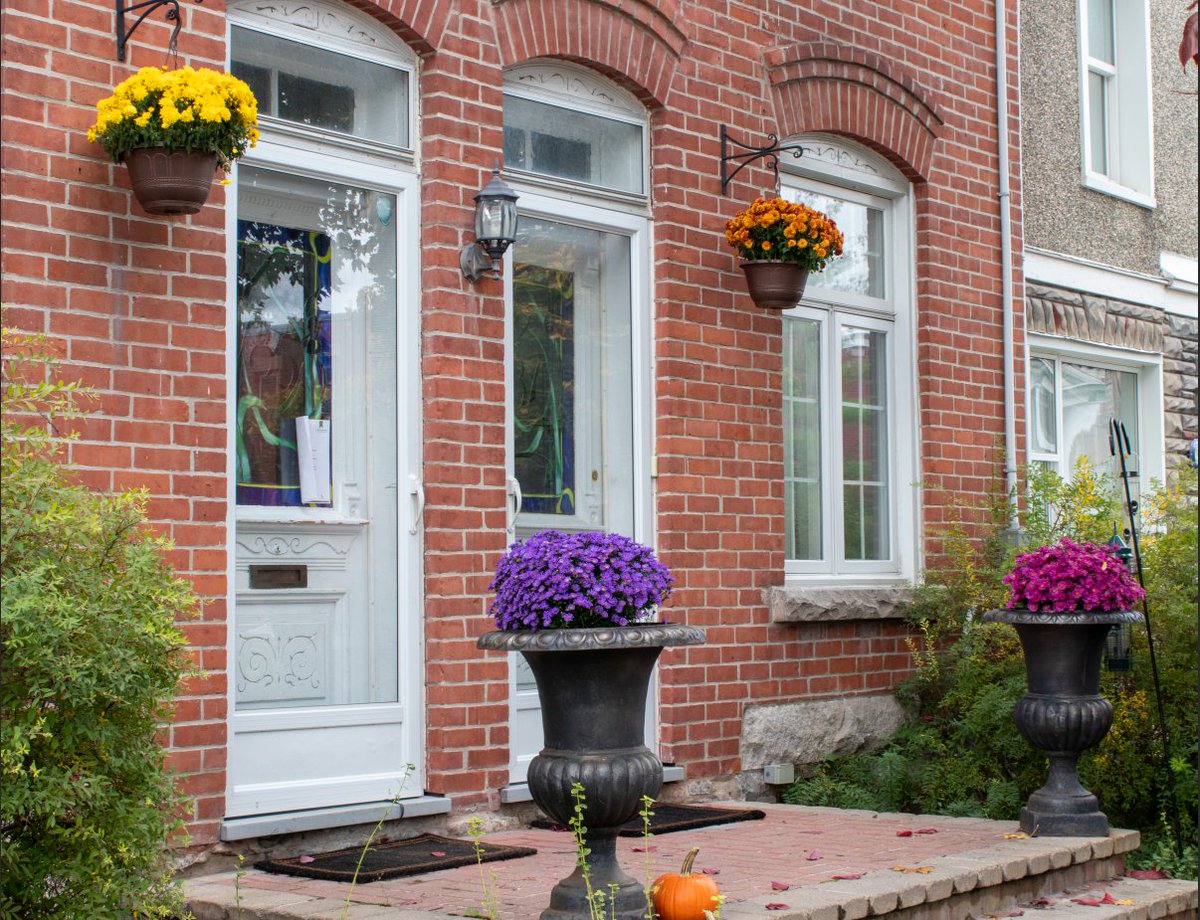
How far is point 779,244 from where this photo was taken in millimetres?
7508

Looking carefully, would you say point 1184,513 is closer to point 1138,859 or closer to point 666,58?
point 1138,859

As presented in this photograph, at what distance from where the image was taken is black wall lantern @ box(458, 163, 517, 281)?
6391 millimetres

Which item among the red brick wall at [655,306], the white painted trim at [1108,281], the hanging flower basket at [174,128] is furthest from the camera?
the white painted trim at [1108,281]

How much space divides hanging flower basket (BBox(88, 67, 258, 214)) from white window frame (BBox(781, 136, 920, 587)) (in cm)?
378

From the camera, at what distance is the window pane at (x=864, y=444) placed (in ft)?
28.3

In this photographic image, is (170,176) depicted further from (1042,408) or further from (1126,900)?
(1042,408)

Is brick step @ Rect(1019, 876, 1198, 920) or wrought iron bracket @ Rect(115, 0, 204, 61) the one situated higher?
wrought iron bracket @ Rect(115, 0, 204, 61)

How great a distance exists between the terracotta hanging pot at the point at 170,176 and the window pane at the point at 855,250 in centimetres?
403

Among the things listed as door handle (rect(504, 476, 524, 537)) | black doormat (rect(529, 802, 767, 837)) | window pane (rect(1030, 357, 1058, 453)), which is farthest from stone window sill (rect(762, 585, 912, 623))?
window pane (rect(1030, 357, 1058, 453))

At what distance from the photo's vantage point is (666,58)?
746 centimetres

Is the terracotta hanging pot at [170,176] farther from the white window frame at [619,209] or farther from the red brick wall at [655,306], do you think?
the white window frame at [619,209]

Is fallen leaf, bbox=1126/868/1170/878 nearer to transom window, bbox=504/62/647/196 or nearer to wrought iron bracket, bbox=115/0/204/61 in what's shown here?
transom window, bbox=504/62/647/196

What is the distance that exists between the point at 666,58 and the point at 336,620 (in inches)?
123

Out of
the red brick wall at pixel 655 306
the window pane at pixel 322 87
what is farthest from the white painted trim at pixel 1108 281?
the window pane at pixel 322 87
